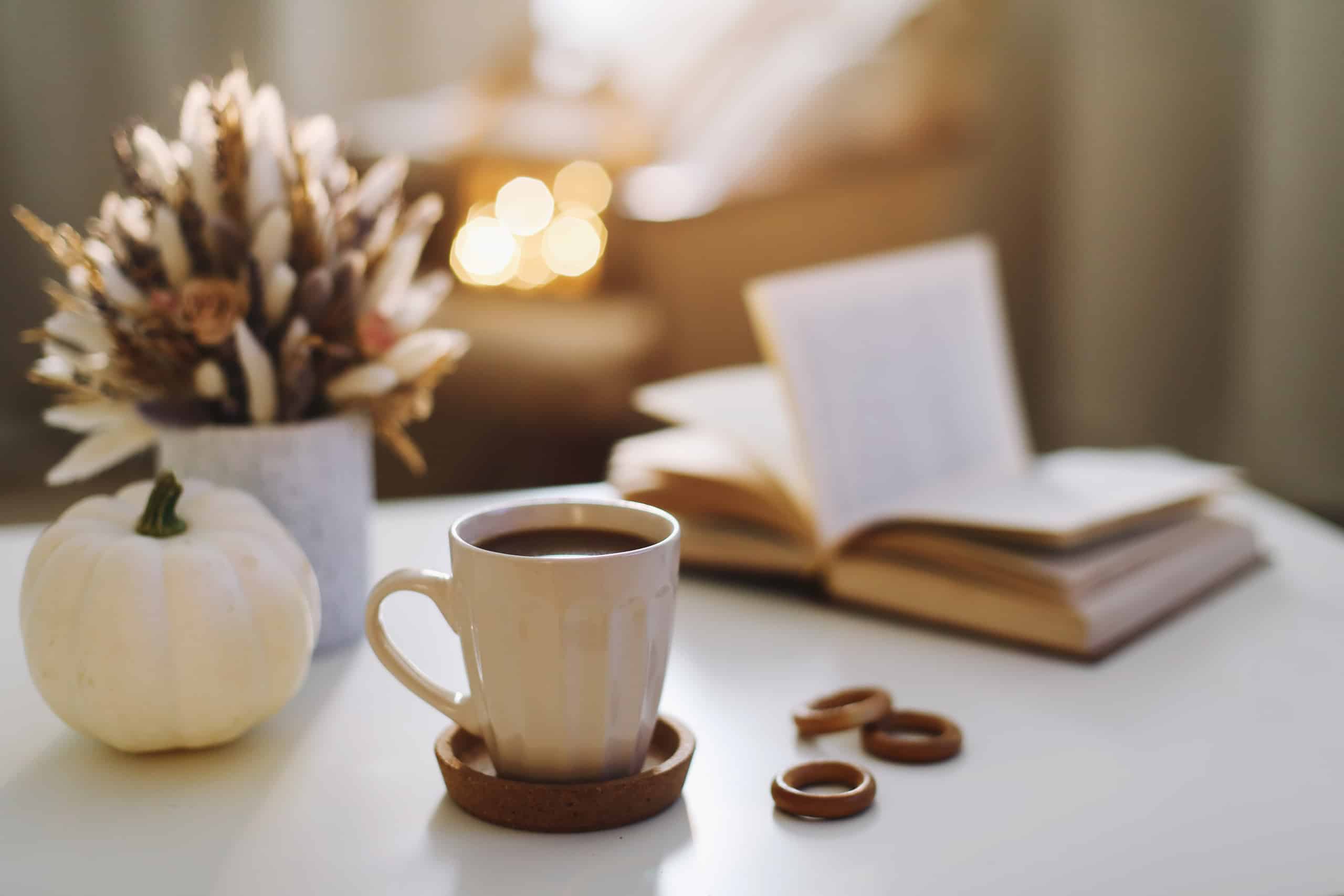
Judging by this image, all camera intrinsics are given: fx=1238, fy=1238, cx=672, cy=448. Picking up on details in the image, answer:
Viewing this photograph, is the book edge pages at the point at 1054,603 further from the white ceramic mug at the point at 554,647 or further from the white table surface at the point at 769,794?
the white ceramic mug at the point at 554,647

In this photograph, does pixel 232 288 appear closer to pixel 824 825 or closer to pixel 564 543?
pixel 564 543

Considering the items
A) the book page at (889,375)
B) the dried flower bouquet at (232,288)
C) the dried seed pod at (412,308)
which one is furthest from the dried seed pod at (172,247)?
the book page at (889,375)


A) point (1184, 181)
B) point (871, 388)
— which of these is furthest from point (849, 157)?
point (871, 388)

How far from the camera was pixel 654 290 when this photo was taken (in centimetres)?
217

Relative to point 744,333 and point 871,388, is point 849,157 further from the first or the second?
point 871,388

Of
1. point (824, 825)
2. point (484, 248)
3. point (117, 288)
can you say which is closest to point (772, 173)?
point (484, 248)

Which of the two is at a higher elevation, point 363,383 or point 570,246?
point 570,246

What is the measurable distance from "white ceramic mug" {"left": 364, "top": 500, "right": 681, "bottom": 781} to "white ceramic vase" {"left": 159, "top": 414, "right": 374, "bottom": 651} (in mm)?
165

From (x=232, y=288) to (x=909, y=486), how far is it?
494mm

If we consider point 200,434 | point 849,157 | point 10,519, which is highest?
point 849,157

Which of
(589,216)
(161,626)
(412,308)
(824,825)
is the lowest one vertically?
(824,825)

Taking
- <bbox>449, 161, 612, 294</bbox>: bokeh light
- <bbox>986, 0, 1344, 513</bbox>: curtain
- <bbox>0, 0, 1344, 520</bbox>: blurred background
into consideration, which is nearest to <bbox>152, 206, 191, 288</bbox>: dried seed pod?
<bbox>0, 0, 1344, 520</bbox>: blurred background

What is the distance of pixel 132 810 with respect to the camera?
54 cm

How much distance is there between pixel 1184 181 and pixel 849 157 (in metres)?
0.88
